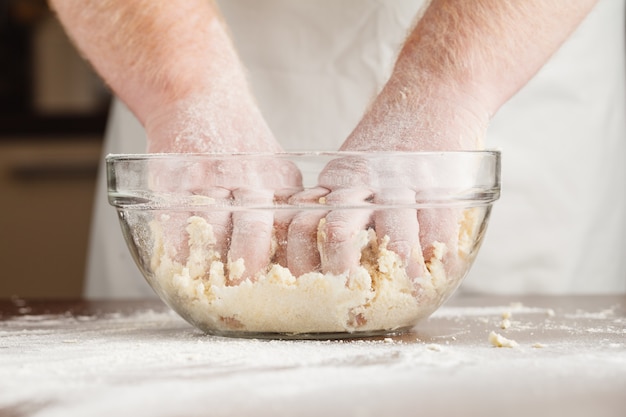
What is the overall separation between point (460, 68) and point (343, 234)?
229mm

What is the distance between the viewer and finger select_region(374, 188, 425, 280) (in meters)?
0.68

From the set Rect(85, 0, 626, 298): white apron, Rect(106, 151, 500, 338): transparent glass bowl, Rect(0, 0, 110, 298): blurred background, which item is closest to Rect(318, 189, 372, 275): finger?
Rect(106, 151, 500, 338): transparent glass bowl

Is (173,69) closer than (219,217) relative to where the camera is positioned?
No

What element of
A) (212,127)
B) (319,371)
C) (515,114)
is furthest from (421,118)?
(515,114)

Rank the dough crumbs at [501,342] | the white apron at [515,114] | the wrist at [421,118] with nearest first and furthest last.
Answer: the dough crumbs at [501,342], the wrist at [421,118], the white apron at [515,114]

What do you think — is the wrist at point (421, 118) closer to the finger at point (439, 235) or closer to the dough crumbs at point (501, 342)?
the finger at point (439, 235)

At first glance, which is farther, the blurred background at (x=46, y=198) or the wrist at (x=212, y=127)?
the blurred background at (x=46, y=198)

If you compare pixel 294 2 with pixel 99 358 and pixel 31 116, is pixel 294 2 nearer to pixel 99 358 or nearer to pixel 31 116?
pixel 99 358

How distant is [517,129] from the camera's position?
50.7 inches

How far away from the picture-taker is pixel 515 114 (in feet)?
4.22

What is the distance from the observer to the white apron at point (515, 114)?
1273mm

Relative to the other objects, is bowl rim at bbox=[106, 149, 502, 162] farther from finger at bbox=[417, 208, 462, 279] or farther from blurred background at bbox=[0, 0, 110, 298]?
blurred background at bbox=[0, 0, 110, 298]

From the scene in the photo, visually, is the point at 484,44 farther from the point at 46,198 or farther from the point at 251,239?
the point at 46,198

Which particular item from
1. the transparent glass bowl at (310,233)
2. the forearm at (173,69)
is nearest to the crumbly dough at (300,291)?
the transparent glass bowl at (310,233)
